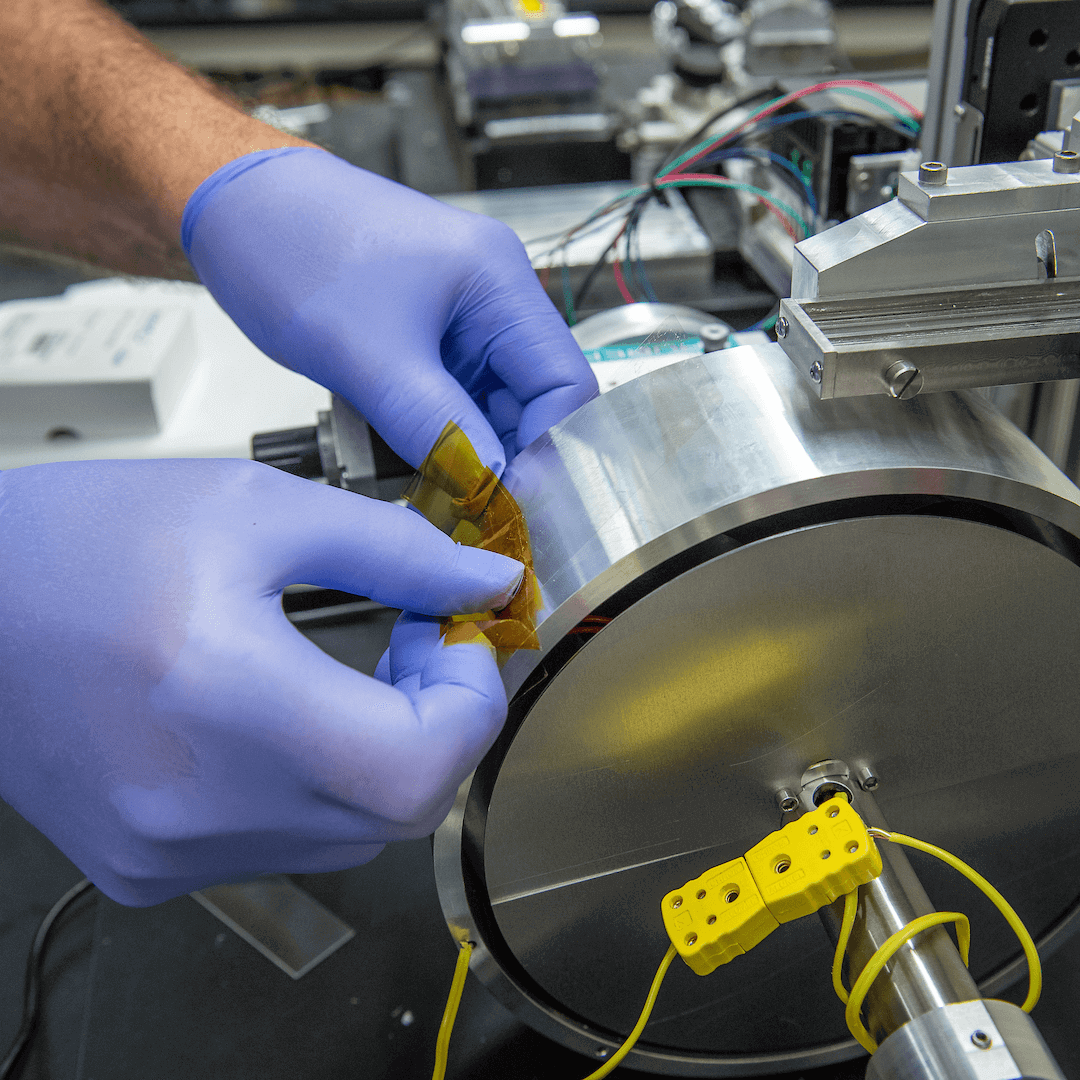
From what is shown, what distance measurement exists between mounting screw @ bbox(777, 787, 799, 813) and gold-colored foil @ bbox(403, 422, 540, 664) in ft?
0.61

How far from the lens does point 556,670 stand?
48 cm

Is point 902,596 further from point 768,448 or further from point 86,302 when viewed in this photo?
point 86,302

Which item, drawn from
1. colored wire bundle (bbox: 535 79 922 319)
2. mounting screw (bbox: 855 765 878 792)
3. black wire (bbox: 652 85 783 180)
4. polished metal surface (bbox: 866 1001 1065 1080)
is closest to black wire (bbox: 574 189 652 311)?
colored wire bundle (bbox: 535 79 922 319)

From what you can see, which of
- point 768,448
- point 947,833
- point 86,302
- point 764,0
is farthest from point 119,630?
point 764,0

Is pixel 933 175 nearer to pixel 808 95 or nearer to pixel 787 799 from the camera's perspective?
pixel 787 799

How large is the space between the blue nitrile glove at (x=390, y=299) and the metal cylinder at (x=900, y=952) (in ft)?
1.11

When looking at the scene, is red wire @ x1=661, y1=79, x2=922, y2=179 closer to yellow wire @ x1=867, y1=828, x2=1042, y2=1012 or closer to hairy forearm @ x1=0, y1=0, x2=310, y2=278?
hairy forearm @ x1=0, y1=0, x2=310, y2=278

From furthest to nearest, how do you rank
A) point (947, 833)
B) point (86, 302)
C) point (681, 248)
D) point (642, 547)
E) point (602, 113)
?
point (602, 113)
point (86, 302)
point (681, 248)
point (947, 833)
point (642, 547)

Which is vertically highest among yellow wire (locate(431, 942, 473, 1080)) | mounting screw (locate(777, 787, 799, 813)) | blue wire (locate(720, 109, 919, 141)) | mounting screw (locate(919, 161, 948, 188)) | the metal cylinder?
mounting screw (locate(919, 161, 948, 188))

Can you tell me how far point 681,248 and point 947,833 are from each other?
74 centimetres

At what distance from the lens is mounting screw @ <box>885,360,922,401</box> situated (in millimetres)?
454

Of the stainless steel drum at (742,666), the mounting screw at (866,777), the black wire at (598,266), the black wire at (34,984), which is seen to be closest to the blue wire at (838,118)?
the black wire at (598,266)

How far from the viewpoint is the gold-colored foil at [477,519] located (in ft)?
1.60

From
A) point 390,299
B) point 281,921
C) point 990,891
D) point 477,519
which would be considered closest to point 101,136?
point 390,299
